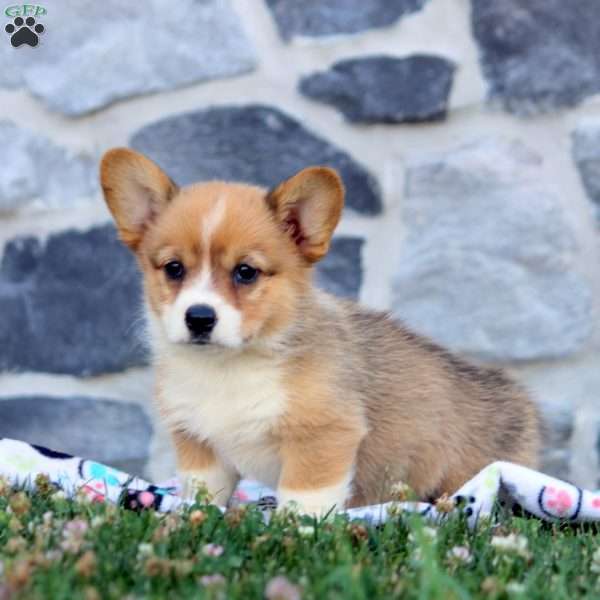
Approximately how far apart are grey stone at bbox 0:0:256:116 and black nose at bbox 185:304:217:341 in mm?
1563

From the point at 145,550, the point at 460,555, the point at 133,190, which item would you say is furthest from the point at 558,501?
the point at 133,190

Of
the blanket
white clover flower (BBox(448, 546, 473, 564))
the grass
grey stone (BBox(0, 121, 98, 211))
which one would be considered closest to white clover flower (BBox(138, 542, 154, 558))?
the grass

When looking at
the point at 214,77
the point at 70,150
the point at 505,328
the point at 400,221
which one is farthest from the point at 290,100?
the point at 505,328

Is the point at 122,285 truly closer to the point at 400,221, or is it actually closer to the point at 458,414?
the point at 400,221

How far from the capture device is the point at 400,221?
12.2 ft

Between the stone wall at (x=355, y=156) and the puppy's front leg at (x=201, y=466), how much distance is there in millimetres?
1142

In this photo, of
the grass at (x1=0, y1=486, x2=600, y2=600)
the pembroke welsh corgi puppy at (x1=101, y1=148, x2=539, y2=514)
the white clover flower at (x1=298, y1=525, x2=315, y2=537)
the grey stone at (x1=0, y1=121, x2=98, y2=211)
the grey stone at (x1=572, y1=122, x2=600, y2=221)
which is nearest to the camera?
the grass at (x1=0, y1=486, x2=600, y2=600)

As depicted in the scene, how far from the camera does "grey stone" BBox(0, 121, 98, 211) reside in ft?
12.4

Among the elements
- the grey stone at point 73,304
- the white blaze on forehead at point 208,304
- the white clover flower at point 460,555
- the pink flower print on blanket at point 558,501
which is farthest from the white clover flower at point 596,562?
the grey stone at point 73,304

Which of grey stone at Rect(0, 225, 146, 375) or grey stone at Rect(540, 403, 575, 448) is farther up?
grey stone at Rect(0, 225, 146, 375)

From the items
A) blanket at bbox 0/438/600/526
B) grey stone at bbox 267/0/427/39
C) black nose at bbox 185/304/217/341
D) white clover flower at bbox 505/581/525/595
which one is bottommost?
blanket at bbox 0/438/600/526

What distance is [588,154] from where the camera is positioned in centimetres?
366

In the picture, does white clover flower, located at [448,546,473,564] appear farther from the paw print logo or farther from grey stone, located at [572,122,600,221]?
the paw print logo

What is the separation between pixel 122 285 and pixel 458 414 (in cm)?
148
